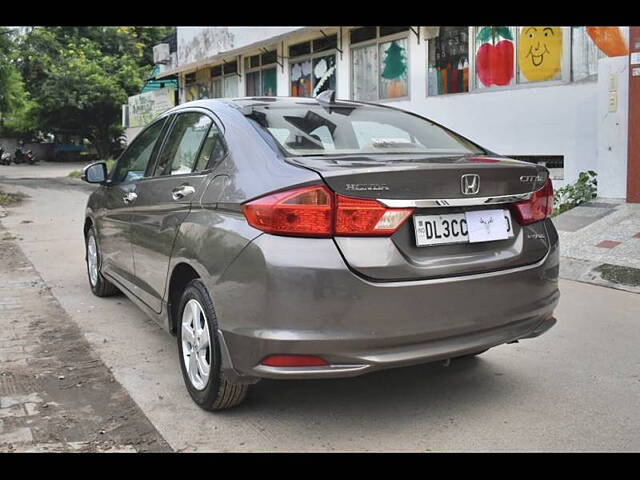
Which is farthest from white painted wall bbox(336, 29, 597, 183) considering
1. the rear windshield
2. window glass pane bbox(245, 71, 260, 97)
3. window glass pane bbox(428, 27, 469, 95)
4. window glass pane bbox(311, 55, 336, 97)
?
window glass pane bbox(245, 71, 260, 97)

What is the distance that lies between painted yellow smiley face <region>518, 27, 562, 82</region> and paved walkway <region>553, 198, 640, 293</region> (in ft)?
7.96

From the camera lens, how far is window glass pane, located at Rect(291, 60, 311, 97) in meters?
16.3

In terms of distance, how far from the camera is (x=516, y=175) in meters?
3.19

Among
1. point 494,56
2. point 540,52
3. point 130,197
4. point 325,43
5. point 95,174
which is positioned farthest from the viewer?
point 325,43

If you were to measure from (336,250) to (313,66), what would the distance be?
14.0 meters

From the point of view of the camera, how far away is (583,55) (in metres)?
9.66

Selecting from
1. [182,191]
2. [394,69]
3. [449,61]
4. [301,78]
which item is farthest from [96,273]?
[301,78]

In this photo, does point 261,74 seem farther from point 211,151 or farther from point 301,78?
point 211,151

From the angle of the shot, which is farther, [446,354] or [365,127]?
[365,127]

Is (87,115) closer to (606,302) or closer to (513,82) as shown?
(513,82)

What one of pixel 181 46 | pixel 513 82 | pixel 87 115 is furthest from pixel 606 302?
pixel 87 115

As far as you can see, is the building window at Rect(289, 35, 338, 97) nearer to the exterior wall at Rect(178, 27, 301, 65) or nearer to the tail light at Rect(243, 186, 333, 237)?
the exterior wall at Rect(178, 27, 301, 65)

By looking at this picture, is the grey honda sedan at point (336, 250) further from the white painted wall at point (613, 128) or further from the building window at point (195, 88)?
the building window at point (195, 88)

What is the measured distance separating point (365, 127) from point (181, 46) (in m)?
21.2
